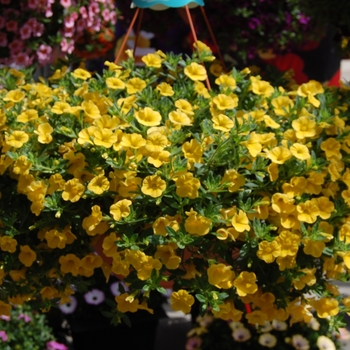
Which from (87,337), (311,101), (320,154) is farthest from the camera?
(87,337)

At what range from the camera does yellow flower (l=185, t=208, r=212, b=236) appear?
1325 mm

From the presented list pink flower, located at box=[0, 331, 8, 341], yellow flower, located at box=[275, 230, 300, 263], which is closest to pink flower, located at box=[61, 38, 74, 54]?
pink flower, located at box=[0, 331, 8, 341]

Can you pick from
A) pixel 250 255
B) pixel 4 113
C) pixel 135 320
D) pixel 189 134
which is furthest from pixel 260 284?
pixel 135 320

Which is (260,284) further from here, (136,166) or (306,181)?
(136,166)

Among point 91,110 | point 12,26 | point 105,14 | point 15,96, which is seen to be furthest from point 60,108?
point 105,14

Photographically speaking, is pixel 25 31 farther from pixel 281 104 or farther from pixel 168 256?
pixel 168 256

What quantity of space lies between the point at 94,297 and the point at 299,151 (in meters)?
1.69

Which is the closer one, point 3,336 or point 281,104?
point 281,104

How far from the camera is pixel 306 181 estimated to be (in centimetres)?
144

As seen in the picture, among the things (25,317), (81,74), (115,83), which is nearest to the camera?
(115,83)

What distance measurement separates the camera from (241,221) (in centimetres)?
136

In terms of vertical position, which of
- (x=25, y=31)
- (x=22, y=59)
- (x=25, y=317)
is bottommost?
(x=25, y=317)

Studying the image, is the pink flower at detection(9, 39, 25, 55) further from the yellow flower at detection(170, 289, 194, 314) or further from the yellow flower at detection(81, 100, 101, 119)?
the yellow flower at detection(170, 289, 194, 314)

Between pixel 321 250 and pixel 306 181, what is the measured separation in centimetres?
14
